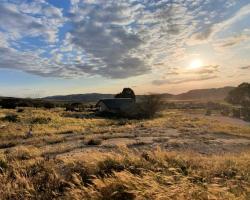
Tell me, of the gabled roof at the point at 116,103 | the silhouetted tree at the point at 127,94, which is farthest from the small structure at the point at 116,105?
the silhouetted tree at the point at 127,94

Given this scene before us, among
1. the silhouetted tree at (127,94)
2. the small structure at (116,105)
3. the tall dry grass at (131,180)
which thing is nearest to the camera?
the tall dry grass at (131,180)

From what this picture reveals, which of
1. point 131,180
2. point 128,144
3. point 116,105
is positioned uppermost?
point 131,180

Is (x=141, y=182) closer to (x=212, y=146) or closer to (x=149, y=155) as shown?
(x=149, y=155)

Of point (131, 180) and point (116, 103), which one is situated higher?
point (116, 103)

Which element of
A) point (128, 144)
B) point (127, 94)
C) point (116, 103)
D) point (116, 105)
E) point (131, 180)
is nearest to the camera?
point (131, 180)

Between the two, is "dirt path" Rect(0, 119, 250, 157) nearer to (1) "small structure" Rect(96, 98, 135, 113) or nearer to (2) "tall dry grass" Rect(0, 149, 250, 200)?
(2) "tall dry grass" Rect(0, 149, 250, 200)

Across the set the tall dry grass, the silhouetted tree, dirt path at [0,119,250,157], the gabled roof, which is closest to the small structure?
the gabled roof

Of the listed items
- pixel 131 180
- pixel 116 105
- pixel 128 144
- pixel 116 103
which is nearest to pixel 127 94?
pixel 116 103

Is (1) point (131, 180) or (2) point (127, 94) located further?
(2) point (127, 94)

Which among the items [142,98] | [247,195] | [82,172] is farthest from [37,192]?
[142,98]

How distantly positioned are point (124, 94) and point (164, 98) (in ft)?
65.1

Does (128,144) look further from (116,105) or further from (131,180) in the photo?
(116,105)

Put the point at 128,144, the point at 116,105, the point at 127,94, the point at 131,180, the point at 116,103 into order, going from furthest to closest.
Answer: the point at 127,94 → the point at 116,103 → the point at 116,105 → the point at 128,144 → the point at 131,180

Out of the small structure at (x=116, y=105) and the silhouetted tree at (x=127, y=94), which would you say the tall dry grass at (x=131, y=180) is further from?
the silhouetted tree at (x=127, y=94)
